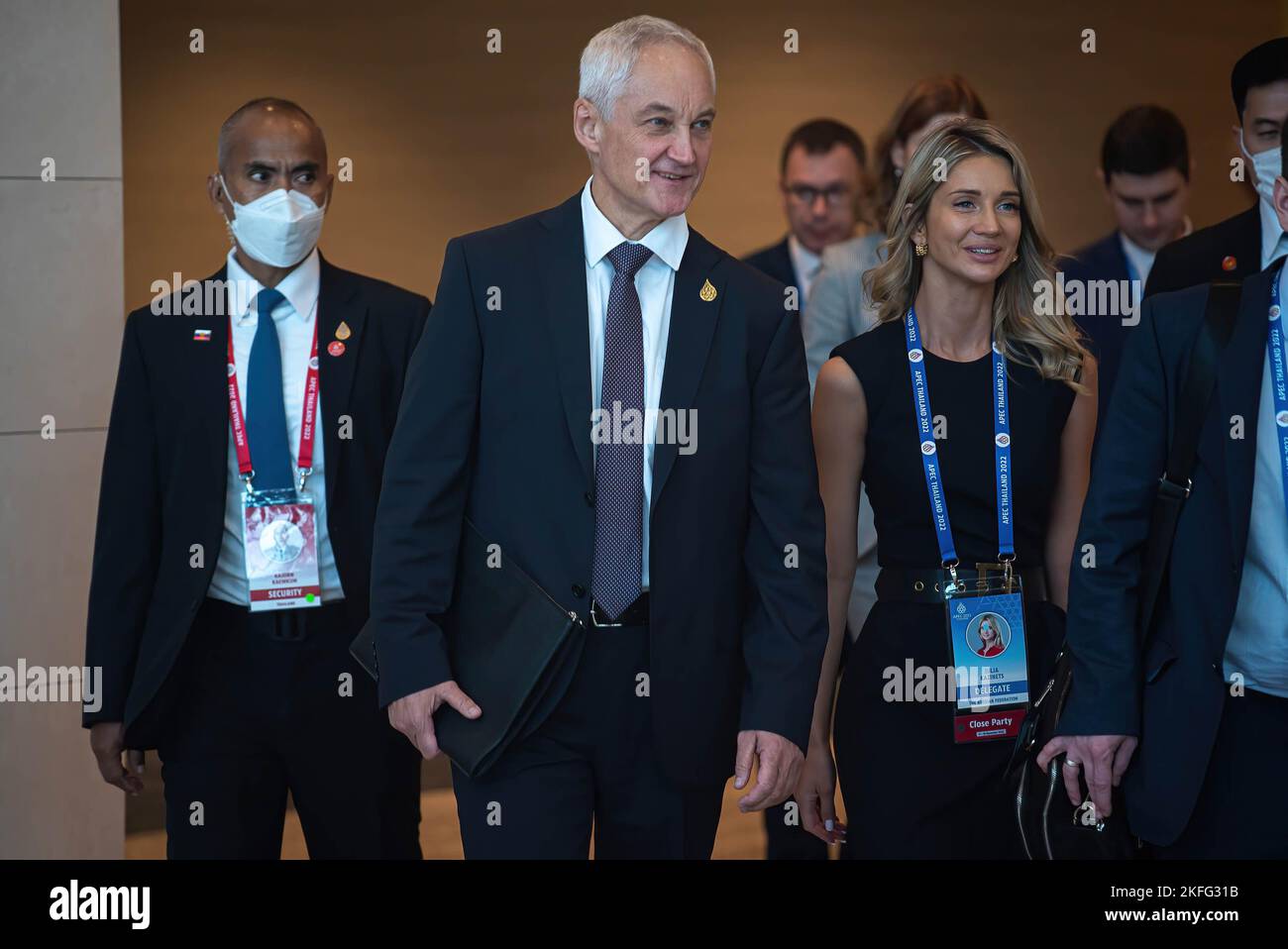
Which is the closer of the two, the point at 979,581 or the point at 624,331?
the point at 624,331

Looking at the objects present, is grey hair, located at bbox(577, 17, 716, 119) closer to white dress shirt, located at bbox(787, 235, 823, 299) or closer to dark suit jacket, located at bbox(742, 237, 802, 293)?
dark suit jacket, located at bbox(742, 237, 802, 293)

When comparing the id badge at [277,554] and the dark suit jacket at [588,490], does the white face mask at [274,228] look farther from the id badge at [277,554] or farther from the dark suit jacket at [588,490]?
the dark suit jacket at [588,490]

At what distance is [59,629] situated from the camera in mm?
4004

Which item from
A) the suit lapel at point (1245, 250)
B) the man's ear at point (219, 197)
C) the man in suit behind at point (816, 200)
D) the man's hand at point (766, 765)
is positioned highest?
the man in suit behind at point (816, 200)

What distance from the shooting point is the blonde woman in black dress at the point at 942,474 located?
10.2 feet

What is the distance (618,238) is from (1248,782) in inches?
58.9

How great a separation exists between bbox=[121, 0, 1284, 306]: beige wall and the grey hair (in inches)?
167

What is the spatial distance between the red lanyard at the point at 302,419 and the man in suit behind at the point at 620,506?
747 mm

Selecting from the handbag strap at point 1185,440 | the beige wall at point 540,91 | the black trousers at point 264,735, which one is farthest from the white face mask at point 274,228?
the beige wall at point 540,91

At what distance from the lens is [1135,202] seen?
492 cm

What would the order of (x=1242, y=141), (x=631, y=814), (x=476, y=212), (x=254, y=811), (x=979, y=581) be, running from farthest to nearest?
(x=476, y=212) → (x=1242, y=141) → (x=254, y=811) → (x=979, y=581) → (x=631, y=814)

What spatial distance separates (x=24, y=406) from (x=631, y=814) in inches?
83.0
